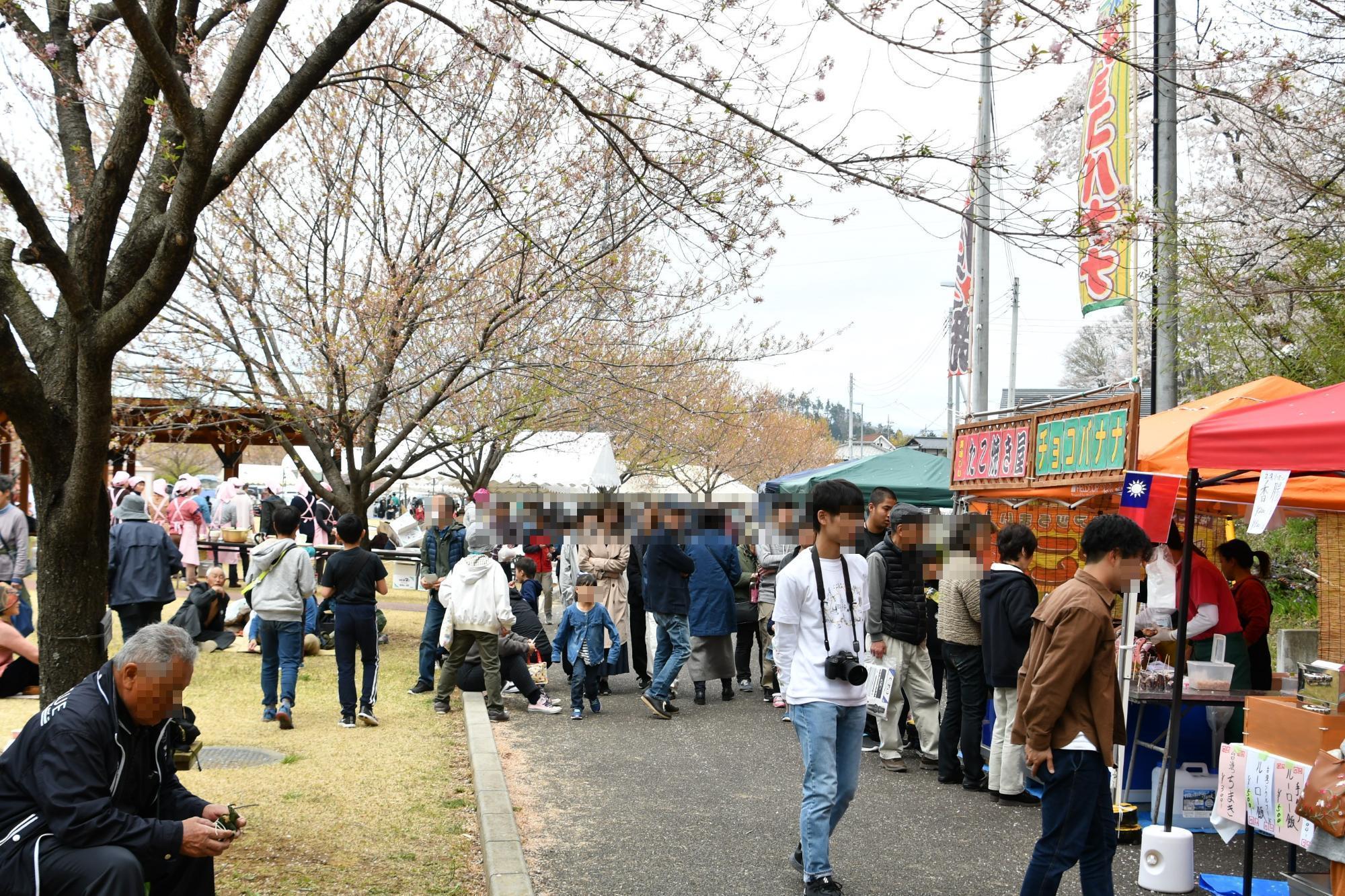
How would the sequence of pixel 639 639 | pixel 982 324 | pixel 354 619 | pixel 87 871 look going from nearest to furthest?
pixel 87 871, pixel 354 619, pixel 639 639, pixel 982 324

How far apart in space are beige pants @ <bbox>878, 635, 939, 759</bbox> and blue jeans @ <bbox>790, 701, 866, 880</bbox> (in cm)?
331

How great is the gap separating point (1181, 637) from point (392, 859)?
14.5ft

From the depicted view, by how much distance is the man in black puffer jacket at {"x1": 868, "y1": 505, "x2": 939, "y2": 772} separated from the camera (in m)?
8.62

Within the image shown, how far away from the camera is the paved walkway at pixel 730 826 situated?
233 inches

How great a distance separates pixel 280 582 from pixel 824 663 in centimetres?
619

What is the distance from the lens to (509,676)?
36.6 feet

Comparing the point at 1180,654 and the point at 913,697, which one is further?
the point at 913,697

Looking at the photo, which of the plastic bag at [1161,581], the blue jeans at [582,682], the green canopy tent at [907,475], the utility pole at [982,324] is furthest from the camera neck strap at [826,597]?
the utility pole at [982,324]

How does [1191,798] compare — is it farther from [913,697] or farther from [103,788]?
[103,788]

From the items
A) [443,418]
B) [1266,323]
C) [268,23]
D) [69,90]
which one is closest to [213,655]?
[443,418]

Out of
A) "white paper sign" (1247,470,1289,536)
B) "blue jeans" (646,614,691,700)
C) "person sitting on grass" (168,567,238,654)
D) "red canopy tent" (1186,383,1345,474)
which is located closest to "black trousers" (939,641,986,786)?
"red canopy tent" (1186,383,1345,474)

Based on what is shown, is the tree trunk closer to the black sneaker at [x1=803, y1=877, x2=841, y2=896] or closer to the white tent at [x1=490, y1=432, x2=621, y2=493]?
the black sneaker at [x1=803, y1=877, x2=841, y2=896]

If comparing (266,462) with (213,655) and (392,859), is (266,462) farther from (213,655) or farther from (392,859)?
(392,859)

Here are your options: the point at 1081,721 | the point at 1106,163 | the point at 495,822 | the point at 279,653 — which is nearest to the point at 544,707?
the point at 279,653
